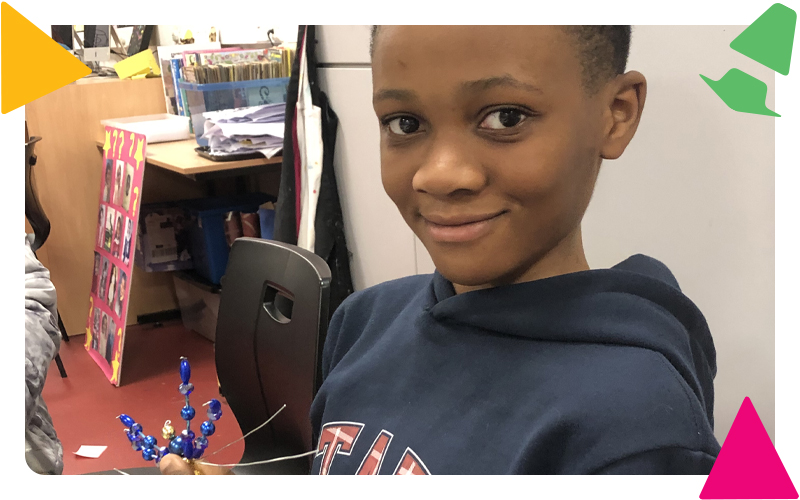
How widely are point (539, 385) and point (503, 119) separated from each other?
0.56ft

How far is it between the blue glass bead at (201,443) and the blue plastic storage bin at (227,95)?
916mm

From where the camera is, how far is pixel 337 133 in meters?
0.82

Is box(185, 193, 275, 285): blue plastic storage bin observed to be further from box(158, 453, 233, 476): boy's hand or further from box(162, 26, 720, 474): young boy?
box(162, 26, 720, 474): young boy

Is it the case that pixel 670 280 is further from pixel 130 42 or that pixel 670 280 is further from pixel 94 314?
pixel 94 314

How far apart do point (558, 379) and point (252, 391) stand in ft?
1.78

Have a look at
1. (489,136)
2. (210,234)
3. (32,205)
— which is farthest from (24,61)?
(210,234)

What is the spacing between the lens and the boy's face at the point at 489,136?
0.36 metres

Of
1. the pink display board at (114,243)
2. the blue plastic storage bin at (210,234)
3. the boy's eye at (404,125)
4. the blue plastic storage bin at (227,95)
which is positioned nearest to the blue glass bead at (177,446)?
the boy's eye at (404,125)

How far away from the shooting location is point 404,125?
1.32 feet

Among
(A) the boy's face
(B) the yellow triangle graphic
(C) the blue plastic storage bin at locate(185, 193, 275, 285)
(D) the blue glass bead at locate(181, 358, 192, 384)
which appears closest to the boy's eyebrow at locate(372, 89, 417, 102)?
(A) the boy's face

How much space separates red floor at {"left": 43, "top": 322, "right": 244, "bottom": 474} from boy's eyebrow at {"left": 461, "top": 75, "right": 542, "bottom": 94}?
1.24 ft

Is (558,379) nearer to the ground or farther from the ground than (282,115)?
nearer to the ground

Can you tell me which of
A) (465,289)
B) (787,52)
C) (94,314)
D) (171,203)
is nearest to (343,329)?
(465,289)
